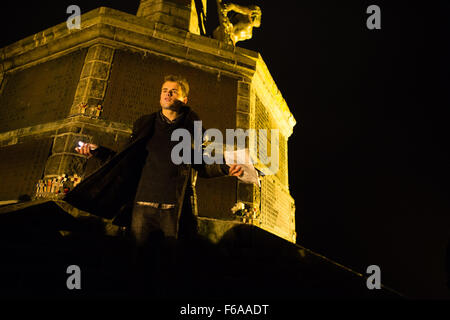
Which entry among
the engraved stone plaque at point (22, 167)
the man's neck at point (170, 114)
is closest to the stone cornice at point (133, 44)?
the engraved stone plaque at point (22, 167)

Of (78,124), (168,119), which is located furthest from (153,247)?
(78,124)

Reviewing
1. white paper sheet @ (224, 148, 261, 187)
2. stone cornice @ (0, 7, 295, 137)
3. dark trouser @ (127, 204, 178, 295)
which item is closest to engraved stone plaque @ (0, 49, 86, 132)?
stone cornice @ (0, 7, 295, 137)

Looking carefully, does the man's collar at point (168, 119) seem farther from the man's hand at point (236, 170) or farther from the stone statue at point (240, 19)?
the stone statue at point (240, 19)

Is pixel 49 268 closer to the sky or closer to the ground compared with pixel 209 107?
closer to the ground

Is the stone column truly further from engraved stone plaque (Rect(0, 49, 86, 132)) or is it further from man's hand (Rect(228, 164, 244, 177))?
man's hand (Rect(228, 164, 244, 177))

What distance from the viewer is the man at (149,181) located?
261cm

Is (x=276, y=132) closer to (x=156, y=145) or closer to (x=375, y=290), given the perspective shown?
(x=375, y=290)

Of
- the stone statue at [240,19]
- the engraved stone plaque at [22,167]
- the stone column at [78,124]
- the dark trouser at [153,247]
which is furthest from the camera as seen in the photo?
the stone statue at [240,19]

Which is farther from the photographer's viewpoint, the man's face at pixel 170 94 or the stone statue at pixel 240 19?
the stone statue at pixel 240 19

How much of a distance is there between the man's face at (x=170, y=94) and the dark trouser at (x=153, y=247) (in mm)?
1008
